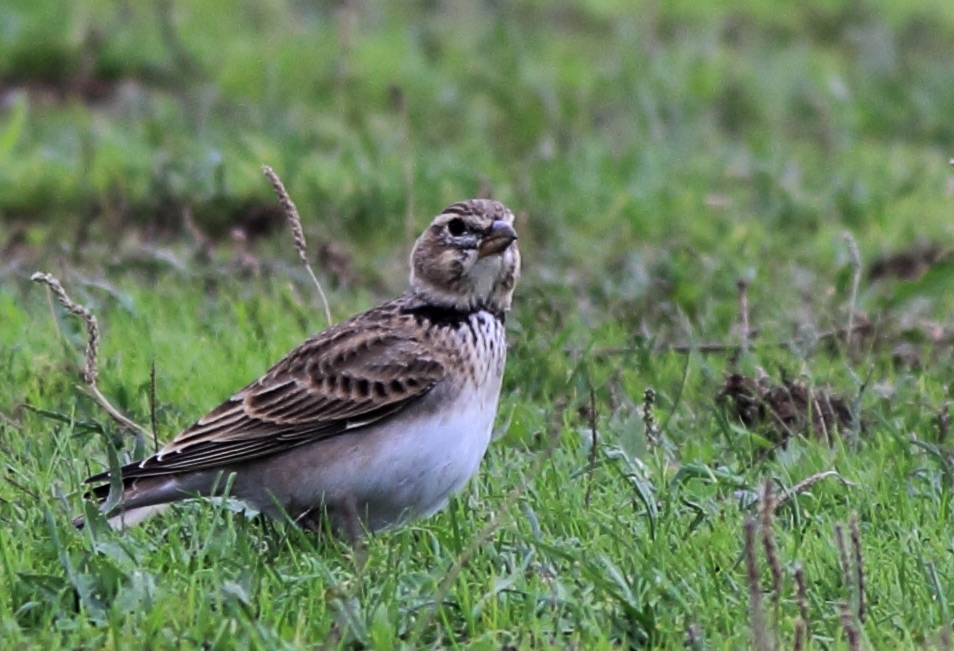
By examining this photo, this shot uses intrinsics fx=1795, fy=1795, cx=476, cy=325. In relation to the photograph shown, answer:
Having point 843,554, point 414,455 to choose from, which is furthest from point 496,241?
point 843,554

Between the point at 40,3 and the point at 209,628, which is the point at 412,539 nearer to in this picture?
the point at 209,628

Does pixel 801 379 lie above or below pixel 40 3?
below

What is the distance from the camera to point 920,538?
5414 mm

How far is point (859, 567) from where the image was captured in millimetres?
4430

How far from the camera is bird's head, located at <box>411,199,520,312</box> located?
5.95 meters

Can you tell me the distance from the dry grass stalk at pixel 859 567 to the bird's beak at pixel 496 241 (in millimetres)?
1745

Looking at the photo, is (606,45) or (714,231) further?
(606,45)

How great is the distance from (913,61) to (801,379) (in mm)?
7505

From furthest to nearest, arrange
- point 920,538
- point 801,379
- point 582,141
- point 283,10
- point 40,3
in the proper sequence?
point 283,10 → point 40,3 → point 582,141 → point 801,379 → point 920,538

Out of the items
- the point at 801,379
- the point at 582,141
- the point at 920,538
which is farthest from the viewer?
the point at 582,141

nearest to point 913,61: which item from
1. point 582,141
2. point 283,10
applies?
point 582,141

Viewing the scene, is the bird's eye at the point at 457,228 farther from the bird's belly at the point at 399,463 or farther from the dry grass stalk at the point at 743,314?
the dry grass stalk at the point at 743,314

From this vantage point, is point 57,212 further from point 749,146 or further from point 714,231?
point 749,146

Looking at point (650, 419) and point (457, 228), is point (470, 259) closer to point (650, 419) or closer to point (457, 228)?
point (457, 228)
